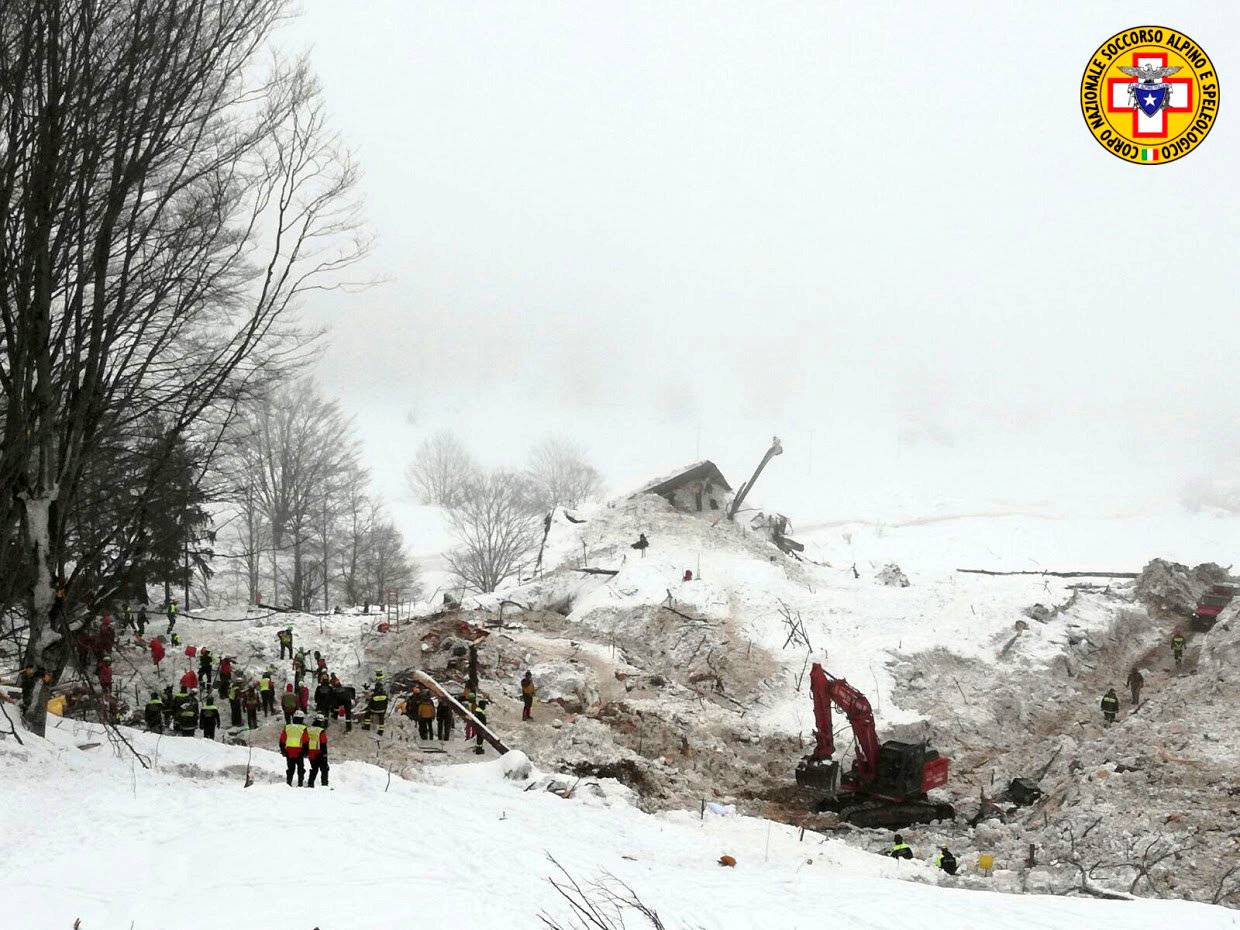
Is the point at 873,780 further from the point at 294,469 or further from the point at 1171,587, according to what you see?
the point at 294,469

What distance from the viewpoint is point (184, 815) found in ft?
28.1

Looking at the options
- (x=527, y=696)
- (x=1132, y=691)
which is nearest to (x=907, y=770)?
(x=527, y=696)

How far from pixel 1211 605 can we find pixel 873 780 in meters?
20.0

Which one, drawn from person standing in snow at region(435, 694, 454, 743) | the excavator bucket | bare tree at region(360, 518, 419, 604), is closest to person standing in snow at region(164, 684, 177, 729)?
person standing in snow at region(435, 694, 454, 743)

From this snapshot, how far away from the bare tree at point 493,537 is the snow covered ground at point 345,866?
118ft

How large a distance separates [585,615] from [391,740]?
11.9 metres

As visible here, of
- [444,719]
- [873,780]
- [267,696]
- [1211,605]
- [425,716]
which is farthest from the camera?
[1211,605]

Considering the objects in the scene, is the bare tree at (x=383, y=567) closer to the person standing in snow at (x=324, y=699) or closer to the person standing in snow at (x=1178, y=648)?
the person standing in snow at (x=324, y=699)

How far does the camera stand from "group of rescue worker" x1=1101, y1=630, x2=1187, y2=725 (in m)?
21.1

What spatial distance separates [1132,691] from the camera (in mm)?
23484

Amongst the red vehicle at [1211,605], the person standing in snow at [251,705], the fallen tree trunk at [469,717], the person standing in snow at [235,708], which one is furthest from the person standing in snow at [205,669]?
the red vehicle at [1211,605]

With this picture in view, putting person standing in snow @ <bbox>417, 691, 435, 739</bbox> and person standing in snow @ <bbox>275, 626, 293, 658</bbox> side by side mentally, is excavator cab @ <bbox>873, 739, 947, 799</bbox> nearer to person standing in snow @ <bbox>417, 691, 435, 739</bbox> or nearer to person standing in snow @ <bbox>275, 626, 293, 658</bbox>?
person standing in snow @ <bbox>417, 691, 435, 739</bbox>

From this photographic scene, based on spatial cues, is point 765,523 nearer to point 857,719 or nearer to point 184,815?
point 857,719

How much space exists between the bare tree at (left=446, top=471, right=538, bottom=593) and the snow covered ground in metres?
35.9
